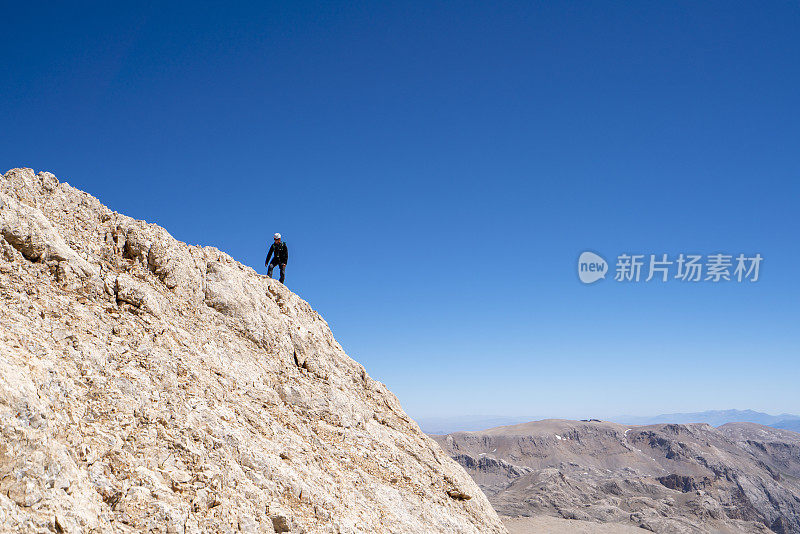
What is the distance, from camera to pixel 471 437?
125 metres

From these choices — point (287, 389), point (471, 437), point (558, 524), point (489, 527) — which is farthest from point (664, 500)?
point (287, 389)

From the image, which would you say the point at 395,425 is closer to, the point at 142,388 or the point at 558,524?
the point at 142,388

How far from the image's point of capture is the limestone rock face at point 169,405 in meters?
6.65

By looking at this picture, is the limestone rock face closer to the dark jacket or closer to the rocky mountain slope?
the dark jacket

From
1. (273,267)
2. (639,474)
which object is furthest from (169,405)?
(639,474)

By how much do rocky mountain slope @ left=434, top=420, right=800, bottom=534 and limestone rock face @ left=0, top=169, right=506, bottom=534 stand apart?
31.2m

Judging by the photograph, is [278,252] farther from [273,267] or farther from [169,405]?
[169,405]

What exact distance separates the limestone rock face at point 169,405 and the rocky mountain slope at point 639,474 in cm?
3124

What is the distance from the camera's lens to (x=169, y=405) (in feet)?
28.7

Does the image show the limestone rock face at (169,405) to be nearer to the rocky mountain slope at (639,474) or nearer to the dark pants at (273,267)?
the dark pants at (273,267)

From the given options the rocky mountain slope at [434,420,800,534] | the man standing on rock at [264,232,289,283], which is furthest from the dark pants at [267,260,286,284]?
the rocky mountain slope at [434,420,800,534]

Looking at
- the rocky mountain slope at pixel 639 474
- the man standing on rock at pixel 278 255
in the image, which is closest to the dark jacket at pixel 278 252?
the man standing on rock at pixel 278 255

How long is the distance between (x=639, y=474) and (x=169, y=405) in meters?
127

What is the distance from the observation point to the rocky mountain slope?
64188 millimetres
